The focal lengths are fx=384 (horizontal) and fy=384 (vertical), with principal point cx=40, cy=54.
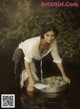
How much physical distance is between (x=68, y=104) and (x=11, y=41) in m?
0.46

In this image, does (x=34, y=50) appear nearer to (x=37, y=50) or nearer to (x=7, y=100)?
(x=37, y=50)

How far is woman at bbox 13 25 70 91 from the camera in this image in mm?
2051

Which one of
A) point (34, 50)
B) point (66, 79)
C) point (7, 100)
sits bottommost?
point (7, 100)

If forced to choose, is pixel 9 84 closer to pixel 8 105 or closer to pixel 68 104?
pixel 8 105

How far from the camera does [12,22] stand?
2.06 meters

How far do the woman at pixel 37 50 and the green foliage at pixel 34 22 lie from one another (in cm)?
3

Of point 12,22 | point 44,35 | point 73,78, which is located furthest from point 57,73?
point 12,22

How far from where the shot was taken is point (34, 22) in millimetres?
2053

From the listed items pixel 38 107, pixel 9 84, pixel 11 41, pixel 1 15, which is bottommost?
pixel 38 107

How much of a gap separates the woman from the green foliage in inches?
1.1

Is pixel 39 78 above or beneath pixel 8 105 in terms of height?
above

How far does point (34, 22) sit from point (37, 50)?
0.50ft

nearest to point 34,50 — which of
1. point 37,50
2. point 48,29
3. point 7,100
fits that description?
point 37,50

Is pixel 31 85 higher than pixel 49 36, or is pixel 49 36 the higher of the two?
pixel 49 36
